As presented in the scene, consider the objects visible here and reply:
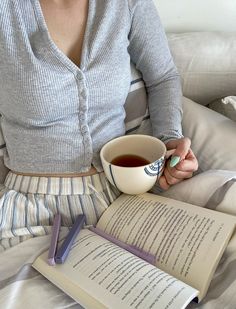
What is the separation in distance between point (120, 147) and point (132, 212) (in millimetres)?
126

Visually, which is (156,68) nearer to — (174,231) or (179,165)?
(179,165)

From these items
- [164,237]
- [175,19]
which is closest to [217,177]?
[164,237]

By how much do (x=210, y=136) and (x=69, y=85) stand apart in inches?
11.2

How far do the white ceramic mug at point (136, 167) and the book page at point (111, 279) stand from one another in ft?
0.33

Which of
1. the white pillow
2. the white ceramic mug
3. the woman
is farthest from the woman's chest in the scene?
the white pillow

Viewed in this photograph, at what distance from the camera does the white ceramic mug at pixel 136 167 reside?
687mm

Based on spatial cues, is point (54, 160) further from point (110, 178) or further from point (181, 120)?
point (181, 120)

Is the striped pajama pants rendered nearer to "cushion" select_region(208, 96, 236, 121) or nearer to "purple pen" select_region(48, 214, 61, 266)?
"purple pen" select_region(48, 214, 61, 266)

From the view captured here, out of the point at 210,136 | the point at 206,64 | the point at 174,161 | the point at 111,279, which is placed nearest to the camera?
the point at 111,279

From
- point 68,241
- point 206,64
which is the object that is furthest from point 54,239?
point 206,64

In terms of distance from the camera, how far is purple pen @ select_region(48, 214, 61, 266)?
25.0 inches

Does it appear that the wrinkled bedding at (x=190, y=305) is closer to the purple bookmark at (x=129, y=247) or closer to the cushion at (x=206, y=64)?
the purple bookmark at (x=129, y=247)

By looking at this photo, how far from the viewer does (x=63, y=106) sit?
0.73 metres

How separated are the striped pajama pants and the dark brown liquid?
0.16 feet
